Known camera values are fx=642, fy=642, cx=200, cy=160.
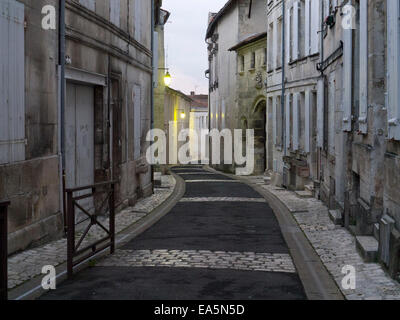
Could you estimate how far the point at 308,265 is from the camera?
8273 millimetres

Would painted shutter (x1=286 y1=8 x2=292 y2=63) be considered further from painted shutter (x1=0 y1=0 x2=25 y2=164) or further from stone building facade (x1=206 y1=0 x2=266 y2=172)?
painted shutter (x1=0 y1=0 x2=25 y2=164)

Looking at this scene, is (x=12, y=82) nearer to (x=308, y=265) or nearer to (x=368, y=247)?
(x=308, y=265)

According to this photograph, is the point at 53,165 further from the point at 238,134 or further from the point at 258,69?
Answer: the point at 238,134

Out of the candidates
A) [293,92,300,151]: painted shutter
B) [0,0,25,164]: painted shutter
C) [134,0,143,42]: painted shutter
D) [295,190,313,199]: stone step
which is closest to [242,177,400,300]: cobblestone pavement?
[295,190,313,199]: stone step

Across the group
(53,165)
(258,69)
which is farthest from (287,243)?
(258,69)

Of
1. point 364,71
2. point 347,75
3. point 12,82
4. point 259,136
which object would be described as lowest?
point 259,136

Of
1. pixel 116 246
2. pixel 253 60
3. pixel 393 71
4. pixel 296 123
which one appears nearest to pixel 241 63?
pixel 253 60

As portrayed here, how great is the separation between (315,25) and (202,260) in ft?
36.3

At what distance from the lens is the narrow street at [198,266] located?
654 cm

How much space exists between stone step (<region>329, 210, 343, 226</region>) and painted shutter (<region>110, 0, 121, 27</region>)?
6206 mm

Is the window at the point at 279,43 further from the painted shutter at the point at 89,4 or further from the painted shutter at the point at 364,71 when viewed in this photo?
the painted shutter at the point at 364,71

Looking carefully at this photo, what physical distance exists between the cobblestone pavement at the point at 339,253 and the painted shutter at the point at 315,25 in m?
4.87

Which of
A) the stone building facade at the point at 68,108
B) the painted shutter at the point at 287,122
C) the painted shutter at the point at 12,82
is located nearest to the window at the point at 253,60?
the painted shutter at the point at 287,122
